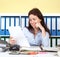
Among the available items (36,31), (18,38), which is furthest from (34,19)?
(18,38)

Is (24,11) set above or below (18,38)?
above

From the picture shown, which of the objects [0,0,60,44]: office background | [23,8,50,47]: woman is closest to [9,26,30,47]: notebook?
[23,8,50,47]: woman

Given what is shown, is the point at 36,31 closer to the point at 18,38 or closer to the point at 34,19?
the point at 34,19

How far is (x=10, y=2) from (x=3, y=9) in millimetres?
137

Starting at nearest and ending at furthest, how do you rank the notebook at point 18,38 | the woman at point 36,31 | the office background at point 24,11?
the notebook at point 18,38
the woman at point 36,31
the office background at point 24,11

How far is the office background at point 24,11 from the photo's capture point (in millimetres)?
2186

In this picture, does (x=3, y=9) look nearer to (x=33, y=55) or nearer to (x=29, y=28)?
(x=29, y=28)

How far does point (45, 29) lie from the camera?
6.46ft

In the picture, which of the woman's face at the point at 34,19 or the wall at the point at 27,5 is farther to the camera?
the wall at the point at 27,5

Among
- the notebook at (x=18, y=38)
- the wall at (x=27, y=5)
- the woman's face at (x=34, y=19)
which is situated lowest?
the notebook at (x=18, y=38)

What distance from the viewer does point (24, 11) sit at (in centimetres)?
227

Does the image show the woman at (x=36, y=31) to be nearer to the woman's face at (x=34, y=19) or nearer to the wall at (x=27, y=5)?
the woman's face at (x=34, y=19)

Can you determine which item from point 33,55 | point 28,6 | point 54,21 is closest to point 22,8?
point 28,6

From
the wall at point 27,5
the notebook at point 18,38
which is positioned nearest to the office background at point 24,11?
the wall at point 27,5
